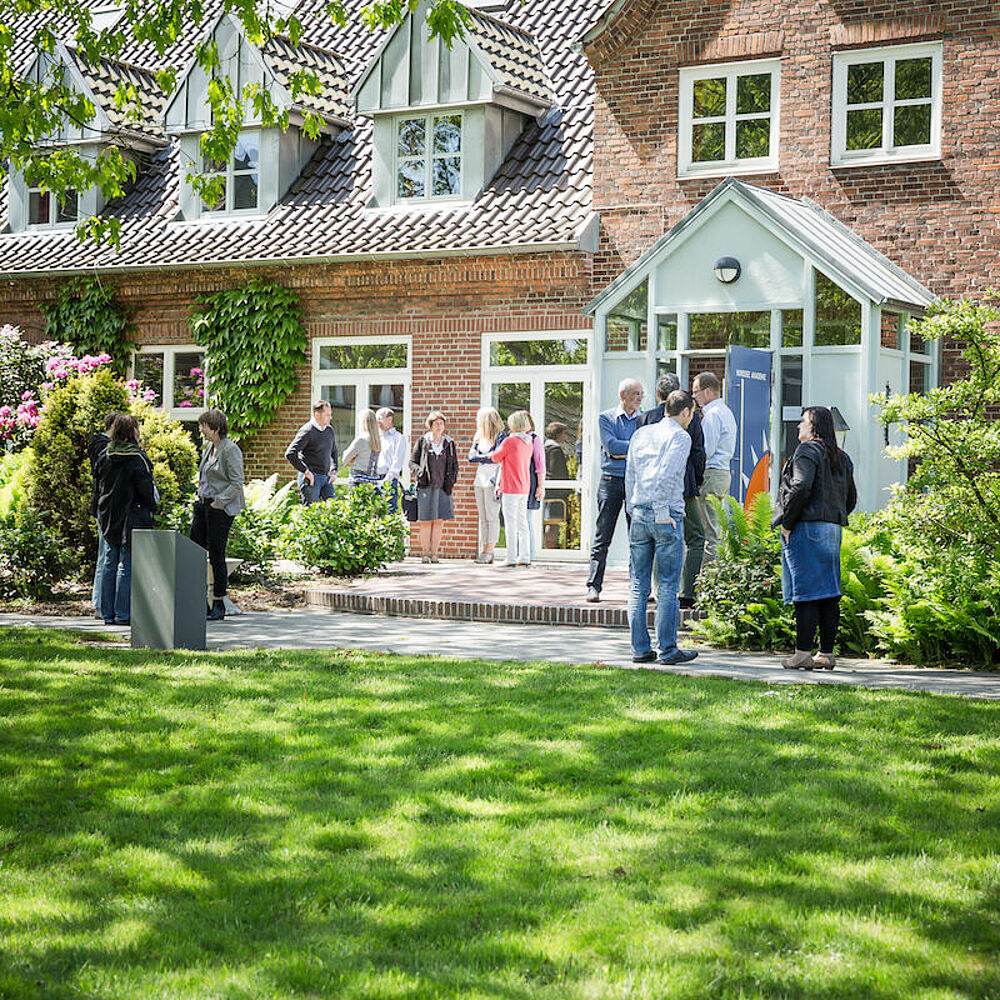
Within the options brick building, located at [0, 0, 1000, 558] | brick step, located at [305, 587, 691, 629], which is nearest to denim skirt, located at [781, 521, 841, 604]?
brick step, located at [305, 587, 691, 629]

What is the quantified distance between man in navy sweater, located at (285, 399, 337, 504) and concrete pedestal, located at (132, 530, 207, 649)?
646 cm

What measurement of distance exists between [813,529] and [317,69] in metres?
14.4

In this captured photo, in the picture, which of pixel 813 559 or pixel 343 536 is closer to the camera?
pixel 813 559

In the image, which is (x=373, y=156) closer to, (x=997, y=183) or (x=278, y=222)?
(x=278, y=222)

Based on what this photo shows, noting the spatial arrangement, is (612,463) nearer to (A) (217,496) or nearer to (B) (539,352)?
(A) (217,496)

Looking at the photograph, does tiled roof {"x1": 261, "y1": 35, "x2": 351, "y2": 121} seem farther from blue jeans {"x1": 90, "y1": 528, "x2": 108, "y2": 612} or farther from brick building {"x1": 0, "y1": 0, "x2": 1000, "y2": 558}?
blue jeans {"x1": 90, "y1": 528, "x2": 108, "y2": 612}

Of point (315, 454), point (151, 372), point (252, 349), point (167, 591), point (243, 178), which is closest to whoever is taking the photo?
point (167, 591)

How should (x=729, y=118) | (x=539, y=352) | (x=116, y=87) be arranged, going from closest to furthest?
(x=729, y=118)
(x=539, y=352)
(x=116, y=87)

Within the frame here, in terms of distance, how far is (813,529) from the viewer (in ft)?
31.6

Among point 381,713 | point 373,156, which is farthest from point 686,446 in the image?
point 373,156

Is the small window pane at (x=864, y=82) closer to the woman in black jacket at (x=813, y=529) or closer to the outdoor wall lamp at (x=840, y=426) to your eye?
the outdoor wall lamp at (x=840, y=426)

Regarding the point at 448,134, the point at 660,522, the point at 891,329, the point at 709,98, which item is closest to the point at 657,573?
the point at 660,522

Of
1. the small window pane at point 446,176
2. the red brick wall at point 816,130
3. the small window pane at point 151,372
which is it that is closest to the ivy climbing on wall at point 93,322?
the small window pane at point 151,372

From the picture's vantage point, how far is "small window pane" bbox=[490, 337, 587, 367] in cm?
1831
